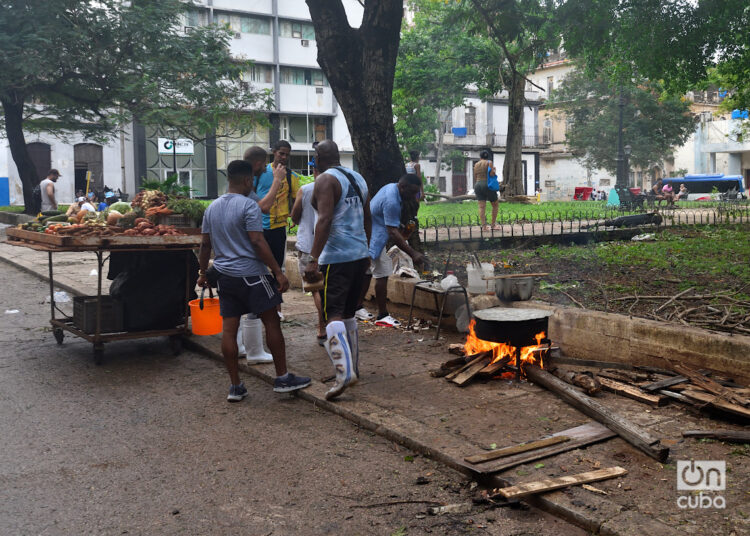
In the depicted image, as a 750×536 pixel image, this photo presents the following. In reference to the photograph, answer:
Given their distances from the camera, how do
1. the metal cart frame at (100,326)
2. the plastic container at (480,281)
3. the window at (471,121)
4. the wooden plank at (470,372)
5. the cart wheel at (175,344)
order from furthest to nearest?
the window at (471,121), the plastic container at (480,281), the cart wheel at (175,344), the metal cart frame at (100,326), the wooden plank at (470,372)

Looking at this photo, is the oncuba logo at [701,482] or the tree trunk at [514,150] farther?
the tree trunk at [514,150]

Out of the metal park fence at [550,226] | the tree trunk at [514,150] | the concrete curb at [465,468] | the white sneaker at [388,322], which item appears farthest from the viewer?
the tree trunk at [514,150]

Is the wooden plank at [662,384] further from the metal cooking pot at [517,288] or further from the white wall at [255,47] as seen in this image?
the white wall at [255,47]

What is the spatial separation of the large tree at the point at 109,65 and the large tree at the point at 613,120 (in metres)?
28.2

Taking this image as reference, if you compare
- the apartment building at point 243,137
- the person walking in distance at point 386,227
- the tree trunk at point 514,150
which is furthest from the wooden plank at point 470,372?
the apartment building at point 243,137

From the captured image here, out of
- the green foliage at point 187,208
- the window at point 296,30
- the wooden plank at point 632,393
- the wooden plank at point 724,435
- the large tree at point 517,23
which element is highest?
the window at point 296,30

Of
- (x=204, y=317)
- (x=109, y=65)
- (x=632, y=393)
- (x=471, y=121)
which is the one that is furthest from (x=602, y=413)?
(x=471, y=121)

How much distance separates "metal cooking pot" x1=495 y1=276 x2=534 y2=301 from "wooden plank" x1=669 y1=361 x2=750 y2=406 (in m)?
1.97

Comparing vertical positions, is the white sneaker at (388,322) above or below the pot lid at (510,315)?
below

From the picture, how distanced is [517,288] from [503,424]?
2.73 metres

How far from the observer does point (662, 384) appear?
17.5 ft

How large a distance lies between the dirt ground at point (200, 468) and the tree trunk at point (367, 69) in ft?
13.9

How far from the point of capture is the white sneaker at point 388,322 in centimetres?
821

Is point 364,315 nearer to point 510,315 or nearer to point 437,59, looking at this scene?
point 510,315
